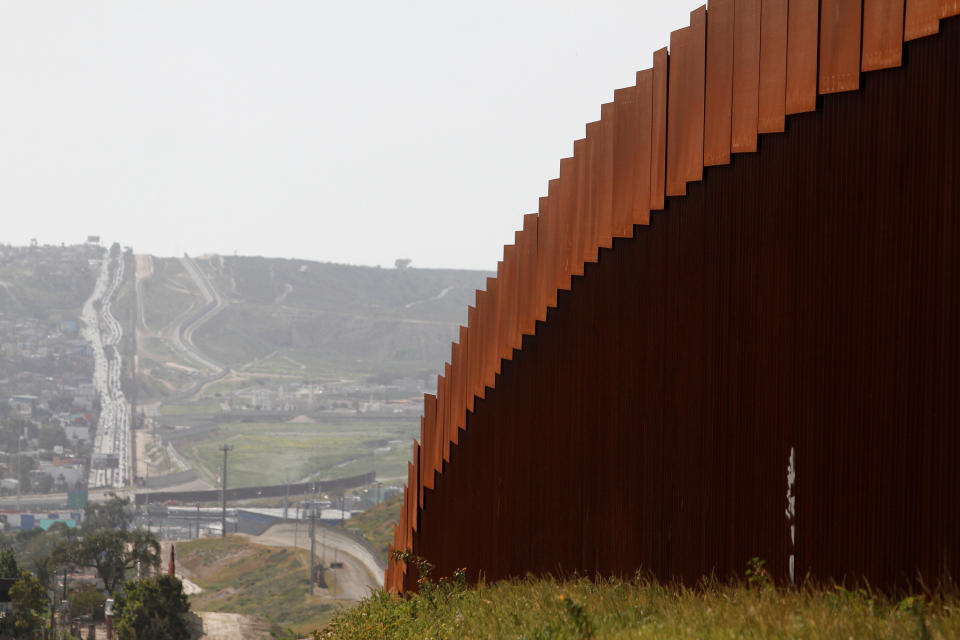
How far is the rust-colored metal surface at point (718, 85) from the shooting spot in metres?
7.11

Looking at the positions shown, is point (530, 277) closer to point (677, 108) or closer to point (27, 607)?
point (677, 108)

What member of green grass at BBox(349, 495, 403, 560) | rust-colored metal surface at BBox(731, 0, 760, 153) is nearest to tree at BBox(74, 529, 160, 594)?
green grass at BBox(349, 495, 403, 560)

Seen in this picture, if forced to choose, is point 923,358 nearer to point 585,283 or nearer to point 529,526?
point 585,283

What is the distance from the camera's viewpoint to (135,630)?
46344 mm

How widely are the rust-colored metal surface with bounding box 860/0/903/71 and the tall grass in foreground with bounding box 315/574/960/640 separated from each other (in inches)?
132

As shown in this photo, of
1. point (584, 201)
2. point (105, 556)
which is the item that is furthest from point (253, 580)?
point (584, 201)

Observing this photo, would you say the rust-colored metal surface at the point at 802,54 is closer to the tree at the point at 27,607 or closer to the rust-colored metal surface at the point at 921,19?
the rust-colored metal surface at the point at 921,19

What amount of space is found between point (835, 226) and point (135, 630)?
47194mm

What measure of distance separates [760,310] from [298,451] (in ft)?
542

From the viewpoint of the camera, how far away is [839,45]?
249 inches

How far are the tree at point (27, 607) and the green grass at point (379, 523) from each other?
3244 centimetres

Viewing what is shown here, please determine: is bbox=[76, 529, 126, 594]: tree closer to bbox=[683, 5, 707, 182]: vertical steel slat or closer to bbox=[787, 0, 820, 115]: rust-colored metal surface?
bbox=[683, 5, 707, 182]: vertical steel slat

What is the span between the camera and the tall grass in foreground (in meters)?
4.99

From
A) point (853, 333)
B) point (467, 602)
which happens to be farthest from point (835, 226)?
point (467, 602)
